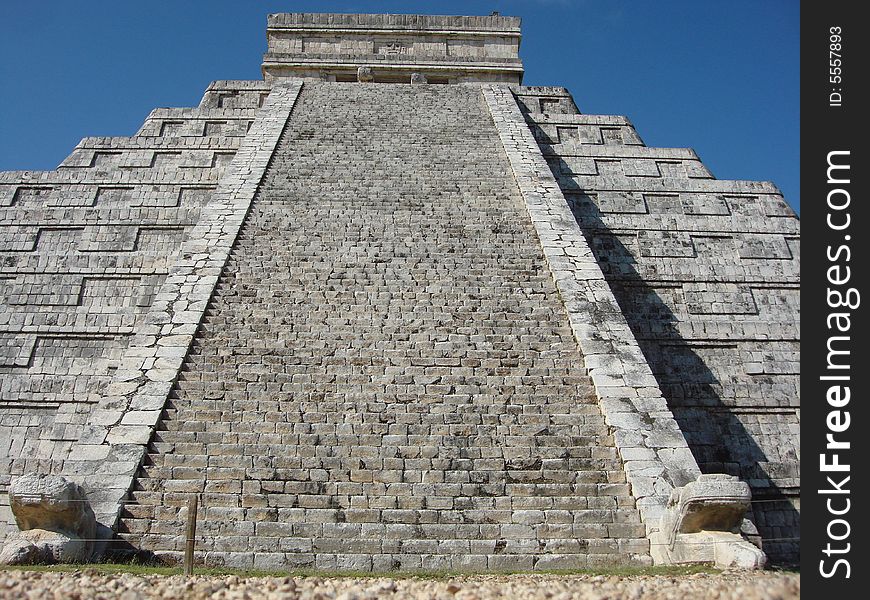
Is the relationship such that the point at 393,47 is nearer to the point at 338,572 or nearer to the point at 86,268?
the point at 86,268

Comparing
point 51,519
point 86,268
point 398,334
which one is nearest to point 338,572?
point 51,519

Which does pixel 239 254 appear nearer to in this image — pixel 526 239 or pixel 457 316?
pixel 457 316

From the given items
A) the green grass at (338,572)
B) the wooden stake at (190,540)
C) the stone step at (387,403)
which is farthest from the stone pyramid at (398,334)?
the wooden stake at (190,540)

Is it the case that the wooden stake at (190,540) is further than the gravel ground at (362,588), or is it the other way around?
the wooden stake at (190,540)

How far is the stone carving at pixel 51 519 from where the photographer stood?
5379mm

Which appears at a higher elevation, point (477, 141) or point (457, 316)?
point (477, 141)

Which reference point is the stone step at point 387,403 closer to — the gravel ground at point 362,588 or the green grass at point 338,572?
the green grass at point 338,572

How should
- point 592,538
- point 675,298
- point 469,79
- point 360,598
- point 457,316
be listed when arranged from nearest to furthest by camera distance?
point 360,598
point 592,538
point 457,316
point 675,298
point 469,79

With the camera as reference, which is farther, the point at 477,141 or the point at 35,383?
the point at 477,141

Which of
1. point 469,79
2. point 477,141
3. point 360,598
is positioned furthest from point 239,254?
point 469,79

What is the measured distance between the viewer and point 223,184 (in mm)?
11484

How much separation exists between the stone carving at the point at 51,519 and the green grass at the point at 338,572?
20 cm

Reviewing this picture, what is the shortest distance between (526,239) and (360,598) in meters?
6.77

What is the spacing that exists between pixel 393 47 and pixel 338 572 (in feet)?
50.9
